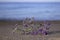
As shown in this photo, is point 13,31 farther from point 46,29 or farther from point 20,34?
point 46,29

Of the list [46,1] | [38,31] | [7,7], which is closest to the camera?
[38,31]

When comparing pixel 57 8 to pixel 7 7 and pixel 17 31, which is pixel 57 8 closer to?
pixel 7 7

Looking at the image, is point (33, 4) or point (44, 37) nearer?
point (44, 37)

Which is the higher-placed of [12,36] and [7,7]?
[7,7]

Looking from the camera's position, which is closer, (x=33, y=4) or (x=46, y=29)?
(x=46, y=29)

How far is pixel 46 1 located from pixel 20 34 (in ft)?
5.87

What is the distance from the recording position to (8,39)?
52.2 inches

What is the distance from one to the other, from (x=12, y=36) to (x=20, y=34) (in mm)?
71

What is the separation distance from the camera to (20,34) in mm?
1302

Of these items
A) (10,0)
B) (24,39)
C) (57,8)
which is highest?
(10,0)

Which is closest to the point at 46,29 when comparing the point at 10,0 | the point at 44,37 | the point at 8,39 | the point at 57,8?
the point at 44,37

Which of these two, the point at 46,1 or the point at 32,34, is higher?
the point at 46,1

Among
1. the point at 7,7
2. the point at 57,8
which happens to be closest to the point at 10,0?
the point at 7,7

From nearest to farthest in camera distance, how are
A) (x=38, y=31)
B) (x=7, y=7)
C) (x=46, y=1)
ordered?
(x=38, y=31), (x=7, y=7), (x=46, y=1)
